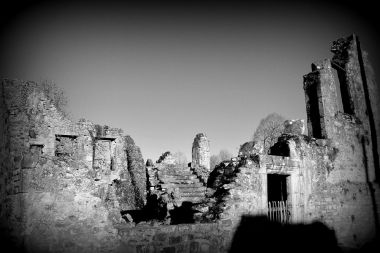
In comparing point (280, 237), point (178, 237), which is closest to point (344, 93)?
point (280, 237)

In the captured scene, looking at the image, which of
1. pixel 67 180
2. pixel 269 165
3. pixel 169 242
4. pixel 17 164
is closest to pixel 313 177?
pixel 269 165

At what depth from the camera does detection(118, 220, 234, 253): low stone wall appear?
6.02 m

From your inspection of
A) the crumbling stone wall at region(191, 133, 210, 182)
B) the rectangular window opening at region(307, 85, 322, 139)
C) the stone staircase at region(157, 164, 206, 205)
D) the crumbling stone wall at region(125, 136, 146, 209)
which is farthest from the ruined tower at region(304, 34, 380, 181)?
the crumbling stone wall at region(125, 136, 146, 209)

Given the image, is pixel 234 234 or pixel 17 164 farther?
pixel 234 234

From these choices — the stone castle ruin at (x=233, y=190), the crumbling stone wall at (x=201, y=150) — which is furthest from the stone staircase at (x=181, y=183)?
the crumbling stone wall at (x=201, y=150)

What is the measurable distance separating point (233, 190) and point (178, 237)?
2.32m

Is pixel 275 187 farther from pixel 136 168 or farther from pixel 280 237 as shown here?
pixel 136 168

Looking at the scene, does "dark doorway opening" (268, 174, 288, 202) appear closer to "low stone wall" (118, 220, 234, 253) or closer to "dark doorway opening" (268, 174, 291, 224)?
"dark doorway opening" (268, 174, 291, 224)

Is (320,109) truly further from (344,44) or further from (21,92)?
(21,92)

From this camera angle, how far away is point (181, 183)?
13789 millimetres

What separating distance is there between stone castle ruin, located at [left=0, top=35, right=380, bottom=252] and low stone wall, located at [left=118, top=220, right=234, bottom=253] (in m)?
0.02

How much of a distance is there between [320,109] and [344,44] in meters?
3.88

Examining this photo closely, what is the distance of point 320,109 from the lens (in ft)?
35.9

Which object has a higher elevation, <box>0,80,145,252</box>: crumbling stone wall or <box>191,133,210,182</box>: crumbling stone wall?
<box>191,133,210,182</box>: crumbling stone wall
